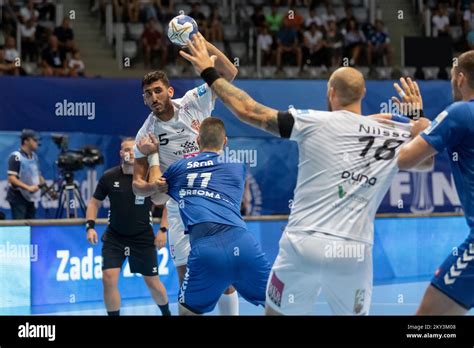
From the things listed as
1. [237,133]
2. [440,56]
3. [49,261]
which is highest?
[440,56]

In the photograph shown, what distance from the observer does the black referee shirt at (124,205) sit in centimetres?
1077

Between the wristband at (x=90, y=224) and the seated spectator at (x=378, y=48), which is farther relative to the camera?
the seated spectator at (x=378, y=48)

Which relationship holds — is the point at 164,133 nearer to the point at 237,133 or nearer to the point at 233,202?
the point at 233,202

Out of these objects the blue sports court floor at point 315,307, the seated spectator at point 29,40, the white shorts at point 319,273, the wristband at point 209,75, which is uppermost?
the seated spectator at point 29,40

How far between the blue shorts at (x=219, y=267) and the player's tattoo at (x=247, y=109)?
1809 millimetres

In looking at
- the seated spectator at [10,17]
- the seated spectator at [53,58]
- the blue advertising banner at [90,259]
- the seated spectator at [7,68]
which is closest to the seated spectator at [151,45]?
the seated spectator at [53,58]

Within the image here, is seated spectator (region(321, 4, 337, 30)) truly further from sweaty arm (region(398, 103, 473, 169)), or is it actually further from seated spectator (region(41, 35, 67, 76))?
sweaty arm (region(398, 103, 473, 169))

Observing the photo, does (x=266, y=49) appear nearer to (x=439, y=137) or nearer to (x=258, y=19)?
(x=258, y=19)

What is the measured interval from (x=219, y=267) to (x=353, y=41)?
14.5m

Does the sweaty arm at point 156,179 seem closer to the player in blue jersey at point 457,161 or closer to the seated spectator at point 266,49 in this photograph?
the player in blue jersey at point 457,161

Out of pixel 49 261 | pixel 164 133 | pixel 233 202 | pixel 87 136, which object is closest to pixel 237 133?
pixel 87 136

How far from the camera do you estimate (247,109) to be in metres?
5.85

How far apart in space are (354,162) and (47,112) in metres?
10.3

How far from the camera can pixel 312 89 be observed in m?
16.7
